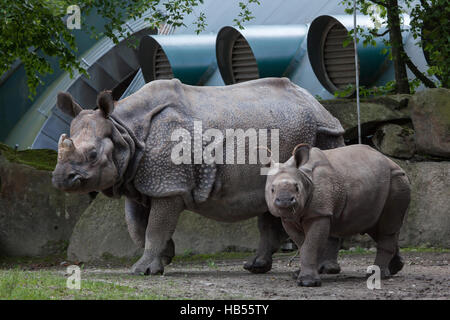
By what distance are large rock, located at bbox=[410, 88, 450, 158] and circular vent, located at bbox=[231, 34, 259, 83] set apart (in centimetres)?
558

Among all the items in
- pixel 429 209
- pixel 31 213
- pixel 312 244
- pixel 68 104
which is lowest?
pixel 31 213

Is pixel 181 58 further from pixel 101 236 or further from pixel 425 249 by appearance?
pixel 425 249

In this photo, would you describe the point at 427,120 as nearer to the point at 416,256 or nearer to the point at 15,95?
the point at 416,256

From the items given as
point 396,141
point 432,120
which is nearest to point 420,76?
point 396,141

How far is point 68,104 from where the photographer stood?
826 centimetres

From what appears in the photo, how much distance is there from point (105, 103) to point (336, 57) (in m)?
8.12

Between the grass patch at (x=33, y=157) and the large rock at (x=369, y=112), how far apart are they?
4.10 metres

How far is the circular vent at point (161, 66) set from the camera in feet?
58.6

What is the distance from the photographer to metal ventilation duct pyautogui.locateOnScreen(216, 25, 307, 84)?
1653cm

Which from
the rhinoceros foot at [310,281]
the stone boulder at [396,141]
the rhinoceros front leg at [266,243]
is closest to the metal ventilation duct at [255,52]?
the stone boulder at [396,141]

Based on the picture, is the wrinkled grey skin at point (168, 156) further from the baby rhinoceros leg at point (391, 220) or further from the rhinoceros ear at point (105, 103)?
the baby rhinoceros leg at point (391, 220)

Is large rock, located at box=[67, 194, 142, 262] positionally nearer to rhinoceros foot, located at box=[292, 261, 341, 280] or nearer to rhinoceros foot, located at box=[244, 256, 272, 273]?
rhinoceros foot, located at box=[244, 256, 272, 273]

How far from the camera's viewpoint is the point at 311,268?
283 inches
